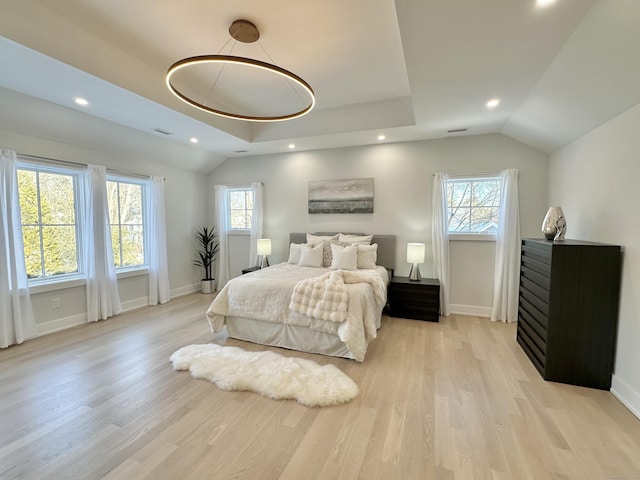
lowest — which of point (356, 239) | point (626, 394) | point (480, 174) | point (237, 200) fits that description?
point (626, 394)

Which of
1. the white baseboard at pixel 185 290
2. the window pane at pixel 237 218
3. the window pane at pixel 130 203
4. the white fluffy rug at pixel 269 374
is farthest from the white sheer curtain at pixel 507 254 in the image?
the window pane at pixel 130 203

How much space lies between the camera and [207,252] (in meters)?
5.62

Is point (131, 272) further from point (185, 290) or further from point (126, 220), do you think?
point (185, 290)

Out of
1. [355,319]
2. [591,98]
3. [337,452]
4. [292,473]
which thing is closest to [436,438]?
[337,452]

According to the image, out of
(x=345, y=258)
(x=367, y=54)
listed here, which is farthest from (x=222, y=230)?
(x=367, y=54)

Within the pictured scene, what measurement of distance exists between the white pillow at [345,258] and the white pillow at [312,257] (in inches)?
9.0

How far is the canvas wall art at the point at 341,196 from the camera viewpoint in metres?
4.60

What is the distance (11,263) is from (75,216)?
3.06 ft

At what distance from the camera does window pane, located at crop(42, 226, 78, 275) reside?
11.6 feet

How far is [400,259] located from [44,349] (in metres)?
4.52

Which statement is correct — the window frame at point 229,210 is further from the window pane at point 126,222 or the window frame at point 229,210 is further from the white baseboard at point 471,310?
the white baseboard at point 471,310

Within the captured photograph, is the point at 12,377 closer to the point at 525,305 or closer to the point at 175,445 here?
the point at 175,445

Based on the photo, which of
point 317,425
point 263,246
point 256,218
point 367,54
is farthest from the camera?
point 256,218

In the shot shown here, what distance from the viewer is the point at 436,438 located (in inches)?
69.7
